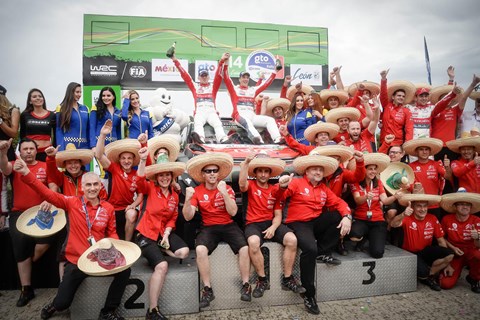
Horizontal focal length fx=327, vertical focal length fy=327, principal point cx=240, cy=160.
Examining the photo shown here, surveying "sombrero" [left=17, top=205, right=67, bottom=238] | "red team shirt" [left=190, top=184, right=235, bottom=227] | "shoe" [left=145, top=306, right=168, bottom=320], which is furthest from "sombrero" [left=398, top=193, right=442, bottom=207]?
"sombrero" [left=17, top=205, right=67, bottom=238]

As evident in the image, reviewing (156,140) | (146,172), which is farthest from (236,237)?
(156,140)

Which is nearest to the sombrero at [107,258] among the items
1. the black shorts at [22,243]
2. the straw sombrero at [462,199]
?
the black shorts at [22,243]

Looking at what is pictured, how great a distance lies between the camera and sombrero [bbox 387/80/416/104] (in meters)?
6.54

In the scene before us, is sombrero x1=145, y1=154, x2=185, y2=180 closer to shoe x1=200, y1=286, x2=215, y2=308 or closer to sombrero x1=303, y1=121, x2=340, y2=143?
shoe x1=200, y1=286, x2=215, y2=308

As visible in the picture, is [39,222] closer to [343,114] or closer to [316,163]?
[316,163]

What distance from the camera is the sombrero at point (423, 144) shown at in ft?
17.3

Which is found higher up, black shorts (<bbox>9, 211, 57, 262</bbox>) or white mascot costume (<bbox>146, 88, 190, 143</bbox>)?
white mascot costume (<bbox>146, 88, 190, 143</bbox>)

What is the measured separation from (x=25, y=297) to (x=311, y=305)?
349cm

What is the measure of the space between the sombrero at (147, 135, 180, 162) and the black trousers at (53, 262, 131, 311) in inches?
75.9

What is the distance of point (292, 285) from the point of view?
3920 millimetres

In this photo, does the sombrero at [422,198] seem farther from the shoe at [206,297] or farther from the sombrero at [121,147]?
the sombrero at [121,147]

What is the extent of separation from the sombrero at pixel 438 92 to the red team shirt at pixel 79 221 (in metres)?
6.88

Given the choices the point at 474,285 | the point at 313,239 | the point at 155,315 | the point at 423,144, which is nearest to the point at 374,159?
the point at 423,144

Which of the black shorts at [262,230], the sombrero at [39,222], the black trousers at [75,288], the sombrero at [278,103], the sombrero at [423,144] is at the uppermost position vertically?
the sombrero at [278,103]
